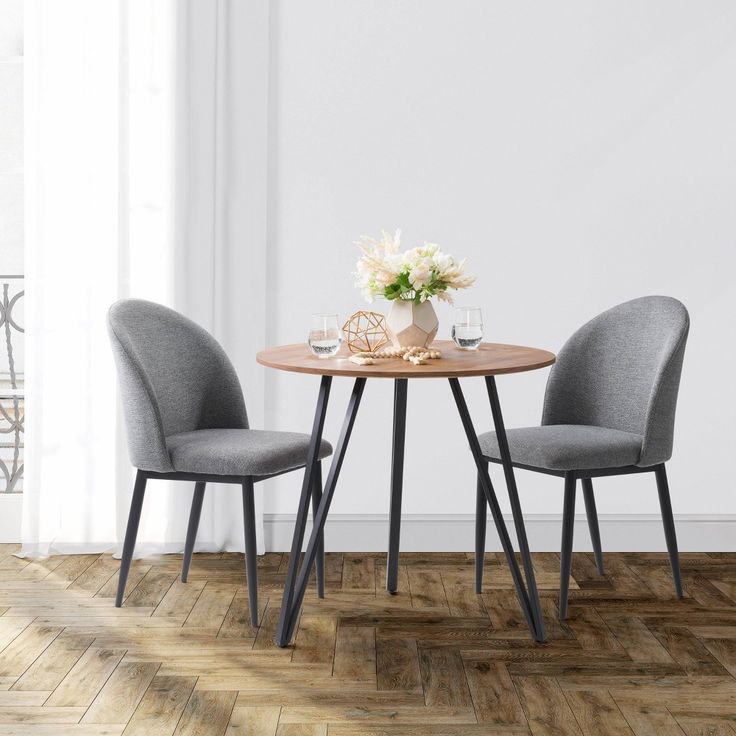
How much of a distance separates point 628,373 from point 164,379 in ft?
4.72

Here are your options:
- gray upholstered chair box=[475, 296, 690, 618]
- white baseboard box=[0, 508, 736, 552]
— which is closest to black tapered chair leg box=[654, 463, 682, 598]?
gray upholstered chair box=[475, 296, 690, 618]

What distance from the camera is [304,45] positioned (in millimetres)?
3289

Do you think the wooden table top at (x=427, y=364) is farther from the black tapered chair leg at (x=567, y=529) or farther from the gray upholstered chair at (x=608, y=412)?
the black tapered chair leg at (x=567, y=529)

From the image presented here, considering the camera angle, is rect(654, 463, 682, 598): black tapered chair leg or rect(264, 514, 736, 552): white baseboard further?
rect(264, 514, 736, 552): white baseboard

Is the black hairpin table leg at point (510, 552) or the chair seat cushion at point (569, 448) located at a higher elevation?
the chair seat cushion at point (569, 448)

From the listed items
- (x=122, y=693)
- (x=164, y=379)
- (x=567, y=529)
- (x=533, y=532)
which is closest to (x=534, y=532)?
(x=533, y=532)

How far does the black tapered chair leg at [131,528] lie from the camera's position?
8.94ft

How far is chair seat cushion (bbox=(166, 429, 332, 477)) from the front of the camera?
2.55 m

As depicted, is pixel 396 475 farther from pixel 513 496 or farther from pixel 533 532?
pixel 533 532

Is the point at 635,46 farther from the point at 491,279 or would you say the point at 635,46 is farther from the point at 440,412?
the point at 440,412

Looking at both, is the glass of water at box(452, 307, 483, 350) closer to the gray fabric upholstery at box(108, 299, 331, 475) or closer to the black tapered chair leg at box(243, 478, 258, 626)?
the gray fabric upholstery at box(108, 299, 331, 475)

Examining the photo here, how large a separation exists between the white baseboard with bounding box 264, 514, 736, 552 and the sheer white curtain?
38cm

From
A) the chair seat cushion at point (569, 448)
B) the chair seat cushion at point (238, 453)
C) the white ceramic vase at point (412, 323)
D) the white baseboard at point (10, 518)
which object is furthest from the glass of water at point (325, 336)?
the white baseboard at point (10, 518)

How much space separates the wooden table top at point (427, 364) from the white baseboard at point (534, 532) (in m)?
0.87
